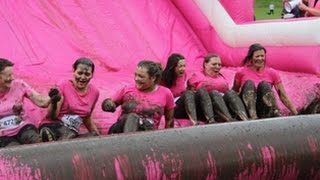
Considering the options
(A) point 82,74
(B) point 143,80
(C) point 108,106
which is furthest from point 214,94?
(A) point 82,74

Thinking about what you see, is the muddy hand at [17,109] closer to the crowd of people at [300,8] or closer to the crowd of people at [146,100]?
the crowd of people at [146,100]

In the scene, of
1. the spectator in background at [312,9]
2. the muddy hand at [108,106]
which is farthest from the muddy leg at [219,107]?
the spectator in background at [312,9]

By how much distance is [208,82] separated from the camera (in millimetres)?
3455

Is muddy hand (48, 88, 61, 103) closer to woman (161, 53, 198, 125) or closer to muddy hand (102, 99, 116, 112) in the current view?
muddy hand (102, 99, 116, 112)

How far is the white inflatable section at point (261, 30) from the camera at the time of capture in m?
4.08

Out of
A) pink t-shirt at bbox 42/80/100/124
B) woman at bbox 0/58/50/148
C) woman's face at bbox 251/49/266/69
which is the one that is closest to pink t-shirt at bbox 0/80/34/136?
woman at bbox 0/58/50/148

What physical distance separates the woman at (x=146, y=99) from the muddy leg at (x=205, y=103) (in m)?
0.18

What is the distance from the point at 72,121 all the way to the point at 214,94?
27.3 inches

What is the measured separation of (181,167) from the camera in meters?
2.27

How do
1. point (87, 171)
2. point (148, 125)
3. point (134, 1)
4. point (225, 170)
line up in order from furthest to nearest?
point (134, 1)
point (148, 125)
point (225, 170)
point (87, 171)

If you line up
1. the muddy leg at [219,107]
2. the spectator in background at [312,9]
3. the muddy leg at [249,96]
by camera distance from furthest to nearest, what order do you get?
the spectator in background at [312,9] < the muddy leg at [249,96] < the muddy leg at [219,107]

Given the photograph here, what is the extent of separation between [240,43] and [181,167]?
2.27 metres

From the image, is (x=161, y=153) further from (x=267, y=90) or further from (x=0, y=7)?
(x=0, y=7)

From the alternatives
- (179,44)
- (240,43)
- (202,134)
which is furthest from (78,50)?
(202,134)
